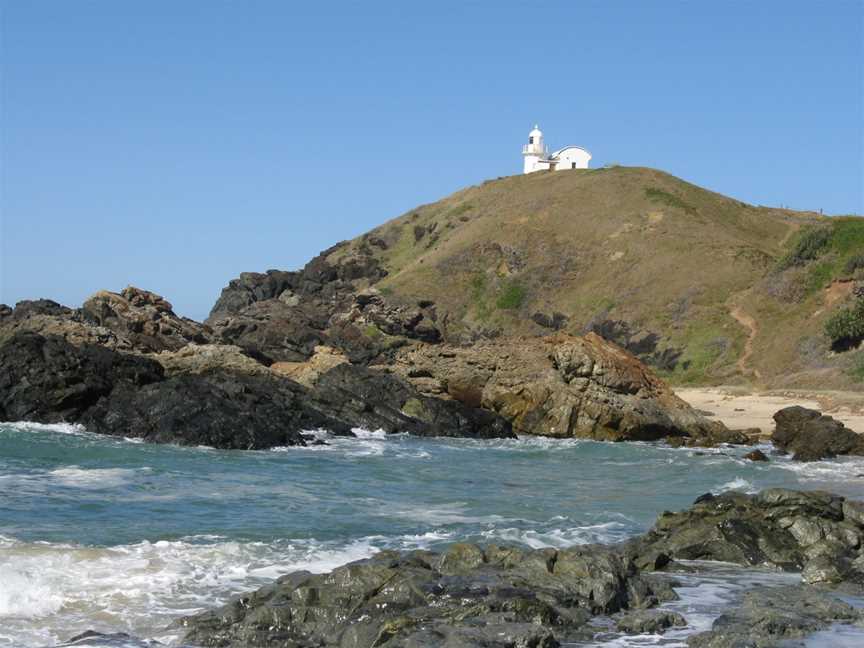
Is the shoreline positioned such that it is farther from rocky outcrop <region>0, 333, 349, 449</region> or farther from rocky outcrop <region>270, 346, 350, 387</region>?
rocky outcrop <region>0, 333, 349, 449</region>

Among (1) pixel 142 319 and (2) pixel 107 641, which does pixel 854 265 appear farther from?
(2) pixel 107 641

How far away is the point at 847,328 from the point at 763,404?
10.1 m

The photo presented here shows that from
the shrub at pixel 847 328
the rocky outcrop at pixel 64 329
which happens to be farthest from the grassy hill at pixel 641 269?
the rocky outcrop at pixel 64 329

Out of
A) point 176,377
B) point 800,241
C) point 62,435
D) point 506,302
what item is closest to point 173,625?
point 62,435

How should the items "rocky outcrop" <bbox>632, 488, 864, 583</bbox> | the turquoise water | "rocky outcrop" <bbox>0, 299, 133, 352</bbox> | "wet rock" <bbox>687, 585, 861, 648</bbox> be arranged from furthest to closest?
1. "rocky outcrop" <bbox>0, 299, 133, 352</bbox>
2. "rocky outcrop" <bbox>632, 488, 864, 583</bbox>
3. the turquoise water
4. "wet rock" <bbox>687, 585, 861, 648</bbox>

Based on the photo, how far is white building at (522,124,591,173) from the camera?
116 metres

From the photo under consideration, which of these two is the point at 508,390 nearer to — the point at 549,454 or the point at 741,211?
the point at 549,454

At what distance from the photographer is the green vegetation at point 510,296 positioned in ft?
287

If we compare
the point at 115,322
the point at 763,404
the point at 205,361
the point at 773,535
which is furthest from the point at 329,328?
the point at 773,535

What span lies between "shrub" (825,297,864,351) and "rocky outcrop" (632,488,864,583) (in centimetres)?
3731

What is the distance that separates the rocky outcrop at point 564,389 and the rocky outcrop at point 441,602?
23.7m

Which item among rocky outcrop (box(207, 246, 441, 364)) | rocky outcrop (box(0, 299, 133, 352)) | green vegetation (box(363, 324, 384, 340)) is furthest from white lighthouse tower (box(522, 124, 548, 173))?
rocky outcrop (box(0, 299, 133, 352))

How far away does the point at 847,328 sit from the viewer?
5366 centimetres

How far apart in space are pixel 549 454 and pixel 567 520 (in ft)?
41.2
